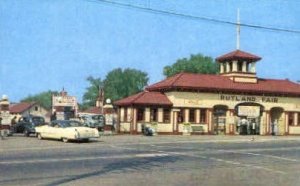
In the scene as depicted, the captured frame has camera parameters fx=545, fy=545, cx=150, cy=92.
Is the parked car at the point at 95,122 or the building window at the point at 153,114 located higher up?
the building window at the point at 153,114

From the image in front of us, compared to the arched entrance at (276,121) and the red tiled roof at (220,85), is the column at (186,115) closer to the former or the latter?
the red tiled roof at (220,85)

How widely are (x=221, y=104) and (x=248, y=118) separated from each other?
3.56m

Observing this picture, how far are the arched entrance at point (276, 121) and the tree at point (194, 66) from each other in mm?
55296

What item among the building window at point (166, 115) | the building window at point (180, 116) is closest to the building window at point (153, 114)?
Answer: the building window at point (166, 115)

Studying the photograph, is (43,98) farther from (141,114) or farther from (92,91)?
(141,114)

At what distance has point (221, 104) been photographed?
5253 cm

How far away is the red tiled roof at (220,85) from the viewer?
5138 cm

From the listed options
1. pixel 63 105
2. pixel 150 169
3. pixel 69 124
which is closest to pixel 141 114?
pixel 63 105

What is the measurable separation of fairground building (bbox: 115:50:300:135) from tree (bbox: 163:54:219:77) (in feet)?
175

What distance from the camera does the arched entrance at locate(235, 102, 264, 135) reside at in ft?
175

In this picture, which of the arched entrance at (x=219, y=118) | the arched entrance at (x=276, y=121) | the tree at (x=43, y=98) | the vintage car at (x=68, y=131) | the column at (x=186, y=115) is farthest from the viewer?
the tree at (x=43, y=98)

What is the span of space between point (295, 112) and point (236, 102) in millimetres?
7201

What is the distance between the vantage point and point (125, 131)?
164ft

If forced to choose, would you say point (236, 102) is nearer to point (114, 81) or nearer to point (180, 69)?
point (180, 69)
